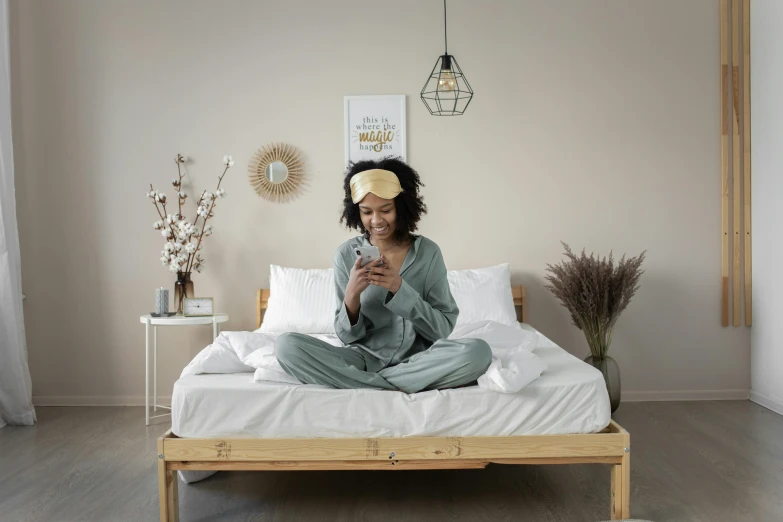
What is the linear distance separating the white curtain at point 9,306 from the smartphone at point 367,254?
2407 mm

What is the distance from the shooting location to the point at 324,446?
2525 millimetres

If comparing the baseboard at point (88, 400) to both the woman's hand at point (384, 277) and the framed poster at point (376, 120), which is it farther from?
the woman's hand at point (384, 277)

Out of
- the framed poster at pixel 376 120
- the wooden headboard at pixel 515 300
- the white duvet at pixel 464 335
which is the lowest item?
the white duvet at pixel 464 335

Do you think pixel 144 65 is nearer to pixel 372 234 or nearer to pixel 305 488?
pixel 372 234

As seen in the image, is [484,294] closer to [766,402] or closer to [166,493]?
[766,402]

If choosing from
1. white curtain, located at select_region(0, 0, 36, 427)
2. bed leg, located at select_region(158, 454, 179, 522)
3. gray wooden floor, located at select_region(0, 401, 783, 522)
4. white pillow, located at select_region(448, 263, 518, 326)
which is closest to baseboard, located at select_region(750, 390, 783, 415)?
gray wooden floor, located at select_region(0, 401, 783, 522)

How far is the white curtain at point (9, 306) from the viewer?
13.2 ft

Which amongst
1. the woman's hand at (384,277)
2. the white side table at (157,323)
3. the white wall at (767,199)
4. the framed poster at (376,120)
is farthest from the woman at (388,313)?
the white wall at (767,199)

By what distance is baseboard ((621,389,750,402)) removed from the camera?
179 inches

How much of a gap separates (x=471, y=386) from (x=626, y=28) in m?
2.87

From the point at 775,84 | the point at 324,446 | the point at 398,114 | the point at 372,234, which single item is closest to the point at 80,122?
the point at 398,114

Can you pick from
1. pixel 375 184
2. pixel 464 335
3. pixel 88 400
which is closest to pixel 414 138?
pixel 464 335

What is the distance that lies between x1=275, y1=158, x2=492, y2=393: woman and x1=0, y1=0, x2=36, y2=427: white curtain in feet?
7.01

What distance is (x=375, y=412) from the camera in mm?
2555
